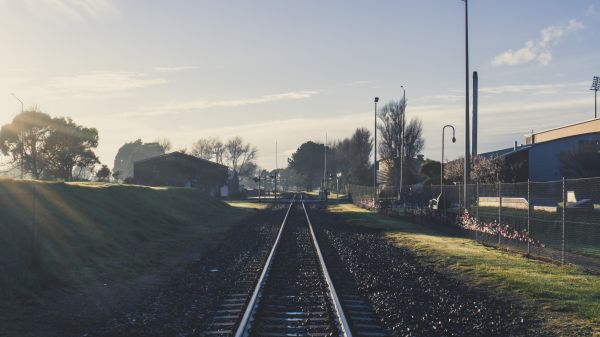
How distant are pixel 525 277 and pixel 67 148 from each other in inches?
2447

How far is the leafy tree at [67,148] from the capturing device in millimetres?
66000

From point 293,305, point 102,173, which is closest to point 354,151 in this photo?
point 102,173

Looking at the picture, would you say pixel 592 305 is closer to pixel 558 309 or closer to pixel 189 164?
pixel 558 309

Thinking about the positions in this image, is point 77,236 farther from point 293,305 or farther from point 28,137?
point 28,137

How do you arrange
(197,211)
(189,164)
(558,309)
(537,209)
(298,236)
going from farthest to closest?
1. (189,164)
2. (197,211)
3. (537,209)
4. (298,236)
5. (558,309)

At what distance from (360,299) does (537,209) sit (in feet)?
101

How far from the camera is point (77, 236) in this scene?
18.6m

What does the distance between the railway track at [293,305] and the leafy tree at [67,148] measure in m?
54.9

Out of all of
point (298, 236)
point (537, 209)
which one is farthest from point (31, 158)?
point (537, 209)

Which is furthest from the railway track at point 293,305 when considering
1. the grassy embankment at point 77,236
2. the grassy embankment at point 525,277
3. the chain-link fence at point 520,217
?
the chain-link fence at point 520,217

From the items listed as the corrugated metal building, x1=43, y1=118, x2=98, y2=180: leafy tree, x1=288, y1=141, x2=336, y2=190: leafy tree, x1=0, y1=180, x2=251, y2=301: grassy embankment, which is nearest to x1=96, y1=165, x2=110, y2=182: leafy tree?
x1=43, y1=118, x2=98, y2=180: leafy tree

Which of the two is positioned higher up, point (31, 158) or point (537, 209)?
point (31, 158)

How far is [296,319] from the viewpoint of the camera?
10039 millimetres

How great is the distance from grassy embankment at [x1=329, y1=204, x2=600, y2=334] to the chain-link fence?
72 centimetres
